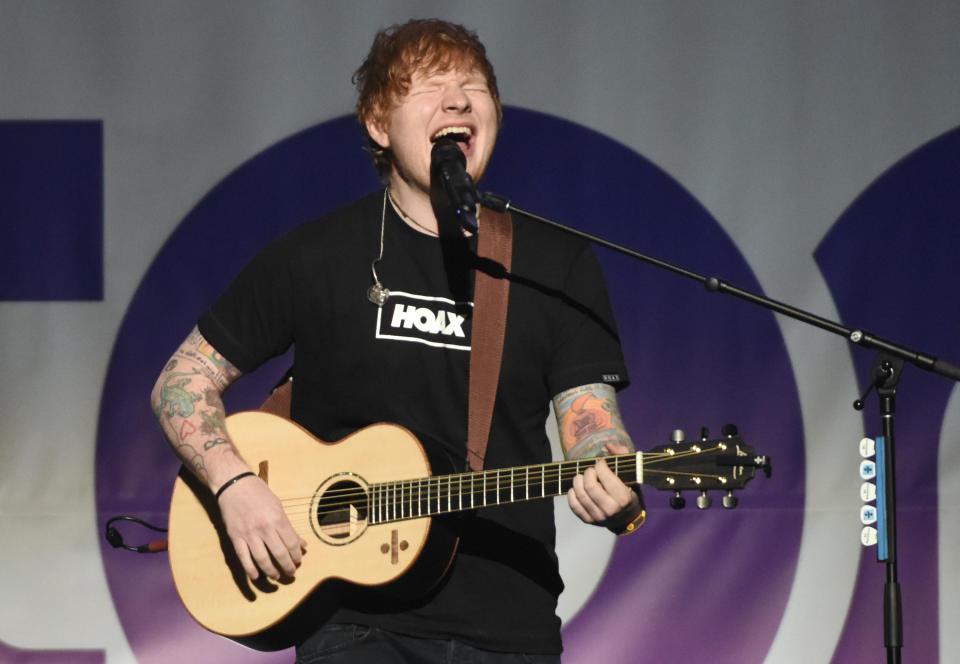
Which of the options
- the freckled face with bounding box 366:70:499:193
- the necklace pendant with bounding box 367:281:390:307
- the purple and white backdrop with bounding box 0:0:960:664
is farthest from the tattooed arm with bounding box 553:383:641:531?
the purple and white backdrop with bounding box 0:0:960:664

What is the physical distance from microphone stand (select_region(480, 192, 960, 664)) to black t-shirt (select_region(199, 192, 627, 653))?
0.35 meters

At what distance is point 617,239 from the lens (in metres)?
4.27

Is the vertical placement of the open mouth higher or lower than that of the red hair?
lower

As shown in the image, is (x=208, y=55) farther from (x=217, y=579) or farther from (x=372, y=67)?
(x=217, y=579)

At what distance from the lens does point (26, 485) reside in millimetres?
4297

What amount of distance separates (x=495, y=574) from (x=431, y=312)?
59 centimetres

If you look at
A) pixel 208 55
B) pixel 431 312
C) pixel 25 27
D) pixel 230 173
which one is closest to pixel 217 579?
pixel 431 312

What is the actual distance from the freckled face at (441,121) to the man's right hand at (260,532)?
31.0 inches

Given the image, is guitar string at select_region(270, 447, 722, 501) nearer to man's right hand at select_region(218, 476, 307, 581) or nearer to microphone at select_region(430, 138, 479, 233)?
man's right hand at select_region(218, 476, 307, 581)

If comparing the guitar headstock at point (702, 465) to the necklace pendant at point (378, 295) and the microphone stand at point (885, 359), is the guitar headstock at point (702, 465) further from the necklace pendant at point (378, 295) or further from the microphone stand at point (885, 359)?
the necklace pendant at point (378, 295)

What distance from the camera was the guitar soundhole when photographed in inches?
107

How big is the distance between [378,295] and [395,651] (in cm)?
76

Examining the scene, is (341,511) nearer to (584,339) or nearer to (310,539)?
(310,539)

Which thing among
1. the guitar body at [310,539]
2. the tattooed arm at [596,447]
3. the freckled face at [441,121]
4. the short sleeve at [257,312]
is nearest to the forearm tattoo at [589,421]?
the tattooed arm at [596,447]
